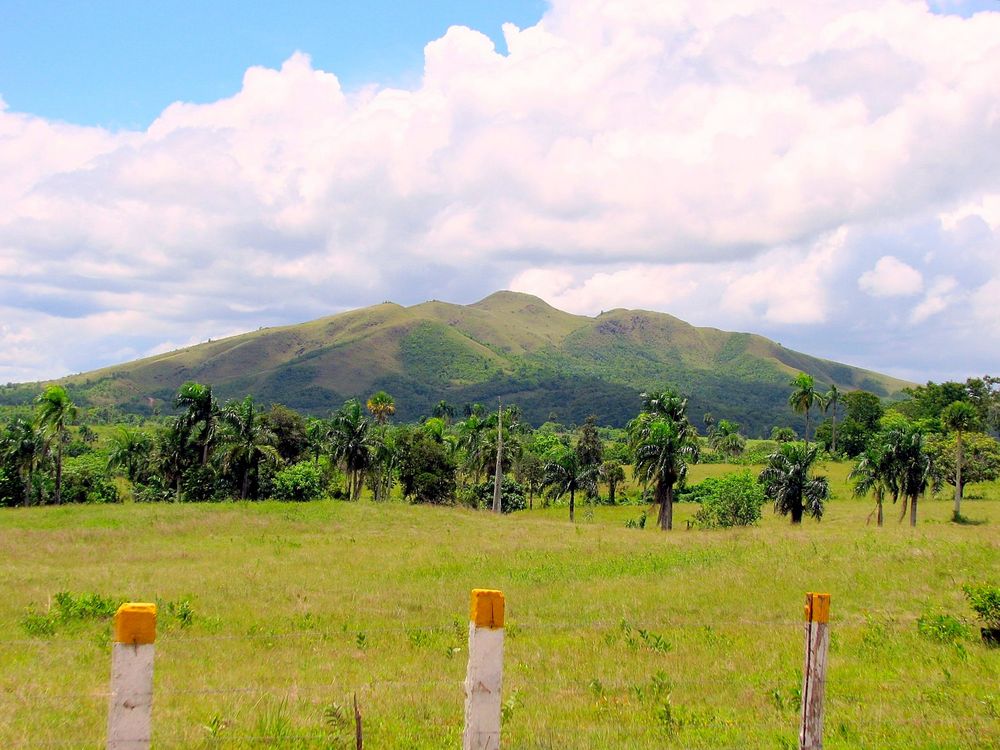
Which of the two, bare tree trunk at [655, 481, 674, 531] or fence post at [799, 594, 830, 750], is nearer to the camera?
fence post at [799, 594, 830, 750]

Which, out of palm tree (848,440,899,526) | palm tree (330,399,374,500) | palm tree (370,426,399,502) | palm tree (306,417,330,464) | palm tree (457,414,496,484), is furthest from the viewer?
palm tree (306,417,330,464)

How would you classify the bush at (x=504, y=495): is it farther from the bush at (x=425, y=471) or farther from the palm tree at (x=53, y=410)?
the palm tree at (x=53, y=410)

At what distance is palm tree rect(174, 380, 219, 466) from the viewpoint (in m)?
62.9

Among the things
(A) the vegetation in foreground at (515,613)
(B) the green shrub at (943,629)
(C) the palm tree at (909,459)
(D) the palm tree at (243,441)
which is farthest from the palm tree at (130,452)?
(B) the green shrub at (943,629)

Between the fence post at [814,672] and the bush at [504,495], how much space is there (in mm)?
84674

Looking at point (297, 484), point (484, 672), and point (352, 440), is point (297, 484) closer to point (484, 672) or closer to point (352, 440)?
point (352, 440)

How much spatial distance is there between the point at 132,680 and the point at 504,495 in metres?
92.8

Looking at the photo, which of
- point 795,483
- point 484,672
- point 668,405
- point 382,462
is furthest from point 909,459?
point 484,672

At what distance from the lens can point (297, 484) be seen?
232ft

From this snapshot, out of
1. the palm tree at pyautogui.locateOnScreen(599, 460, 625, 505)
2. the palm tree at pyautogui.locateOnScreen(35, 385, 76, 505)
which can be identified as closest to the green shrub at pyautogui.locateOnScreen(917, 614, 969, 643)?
the palm tree at pyautogui.locateOnScreen(35, 385, 76, 505)

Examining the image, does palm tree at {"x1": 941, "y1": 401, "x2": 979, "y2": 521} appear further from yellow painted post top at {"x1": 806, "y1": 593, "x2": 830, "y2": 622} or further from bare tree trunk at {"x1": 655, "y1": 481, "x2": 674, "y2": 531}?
yellow painted post top at {"x1": 806, "y1": 593, "x2": 830, "y2": 622}

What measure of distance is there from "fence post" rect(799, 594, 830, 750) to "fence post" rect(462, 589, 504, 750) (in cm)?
278

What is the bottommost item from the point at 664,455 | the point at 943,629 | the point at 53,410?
the point at 943,629

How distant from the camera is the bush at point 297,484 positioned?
70.4 m
